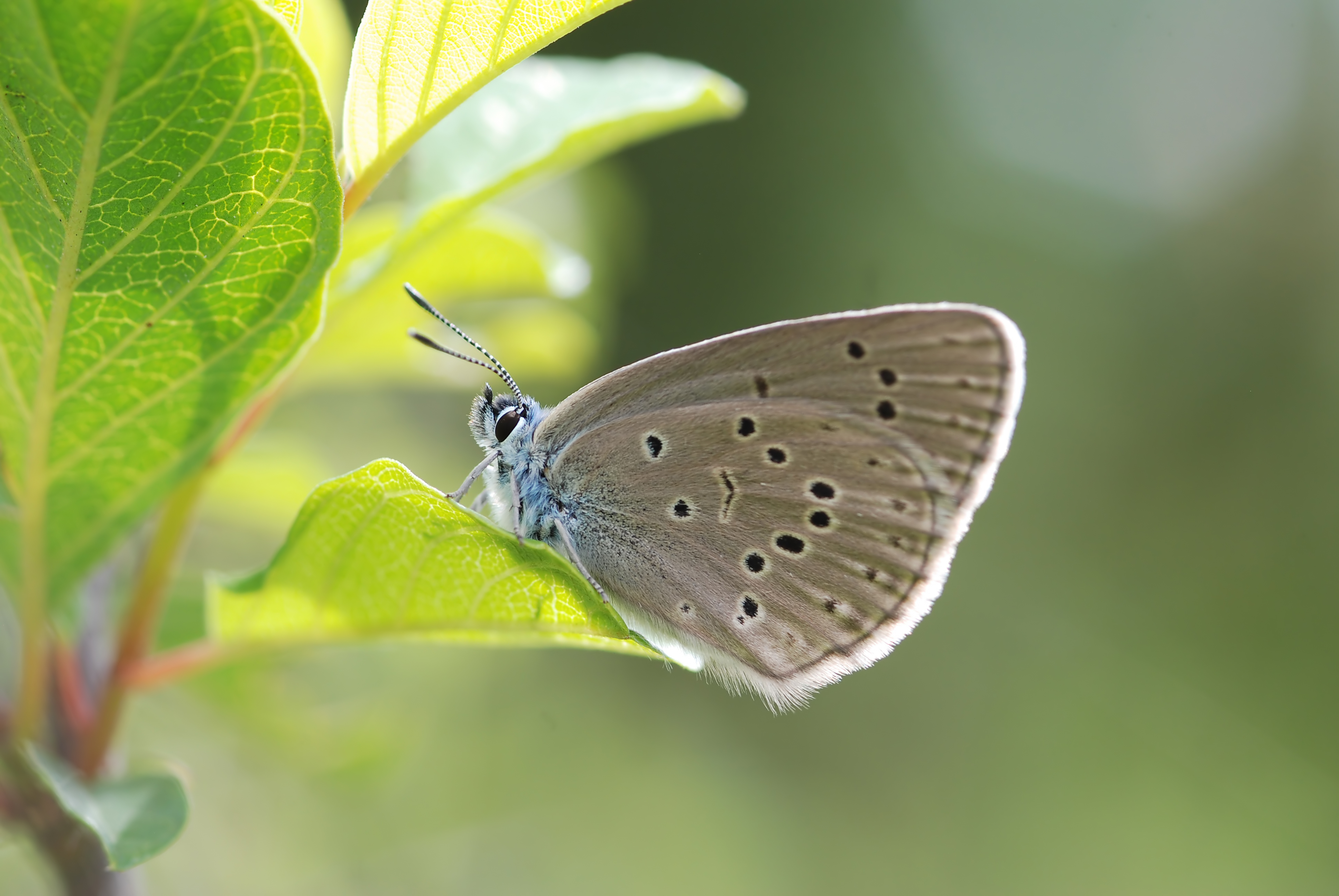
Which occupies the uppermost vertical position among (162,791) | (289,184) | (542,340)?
(289,184)

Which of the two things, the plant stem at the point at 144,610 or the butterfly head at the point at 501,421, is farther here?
the butterfly head at the point at 501,421

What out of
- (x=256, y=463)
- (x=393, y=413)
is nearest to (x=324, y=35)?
(x=256, y=463)

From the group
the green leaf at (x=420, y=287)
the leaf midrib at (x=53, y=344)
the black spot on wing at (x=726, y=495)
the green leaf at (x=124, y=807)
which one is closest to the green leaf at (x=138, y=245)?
the leaf midrib at (x=53, y=344)

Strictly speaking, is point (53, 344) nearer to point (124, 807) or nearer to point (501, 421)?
point (124, 807)

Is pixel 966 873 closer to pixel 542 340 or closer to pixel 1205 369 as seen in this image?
pixel 1205 369

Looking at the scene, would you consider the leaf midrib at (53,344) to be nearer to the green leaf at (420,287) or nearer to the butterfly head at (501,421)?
the green leaf at (420,287)

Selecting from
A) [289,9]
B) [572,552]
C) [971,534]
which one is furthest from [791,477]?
[971,534]

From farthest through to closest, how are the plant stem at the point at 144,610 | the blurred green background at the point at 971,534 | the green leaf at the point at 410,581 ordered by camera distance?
the blurred green background at the point at 971,534 → the plant stem at the point at 144,610 → the green leaf at the point at 410,581
